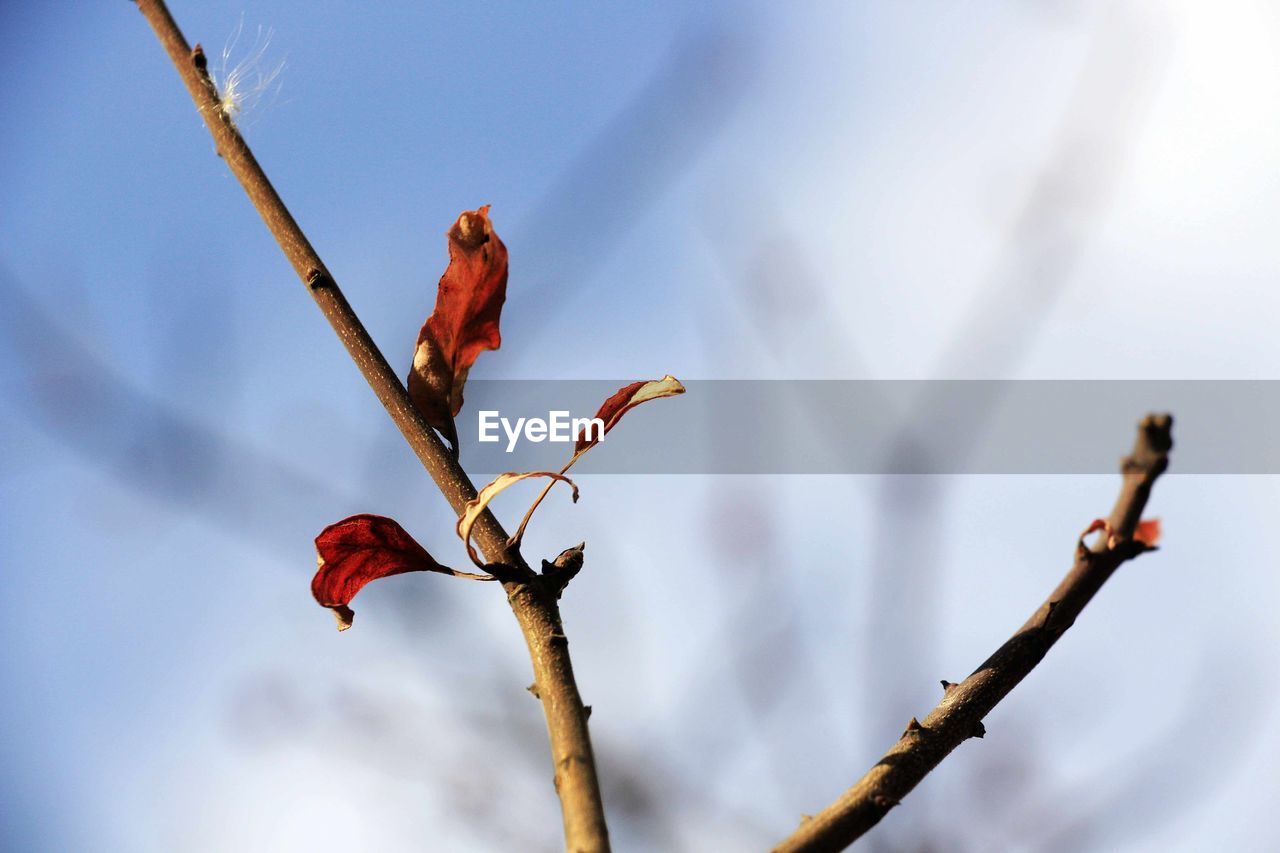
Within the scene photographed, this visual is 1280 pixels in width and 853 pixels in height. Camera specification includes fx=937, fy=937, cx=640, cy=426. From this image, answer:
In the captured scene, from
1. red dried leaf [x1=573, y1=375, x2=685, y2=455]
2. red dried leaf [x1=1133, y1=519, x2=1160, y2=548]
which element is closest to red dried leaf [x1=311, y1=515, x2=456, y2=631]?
red dried leaf [x1=573, y1=375, x2=685, y2=455]

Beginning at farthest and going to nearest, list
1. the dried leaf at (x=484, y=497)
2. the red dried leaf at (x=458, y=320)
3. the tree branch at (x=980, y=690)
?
the red dried leaf at (x=458, y=320) → the dried leaf at (x=484, y=497) → the tree branch at (x=980, y=690)

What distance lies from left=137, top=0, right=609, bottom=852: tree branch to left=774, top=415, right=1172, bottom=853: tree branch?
0.13 meters

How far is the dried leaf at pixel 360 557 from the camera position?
0.74 metres

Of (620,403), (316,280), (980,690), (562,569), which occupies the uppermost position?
(316,280)

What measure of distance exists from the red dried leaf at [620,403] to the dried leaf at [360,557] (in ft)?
0.45

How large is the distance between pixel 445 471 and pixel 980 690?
1.41ft

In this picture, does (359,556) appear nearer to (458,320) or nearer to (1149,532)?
(458,320)

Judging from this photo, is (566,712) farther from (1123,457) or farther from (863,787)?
(1123,457)

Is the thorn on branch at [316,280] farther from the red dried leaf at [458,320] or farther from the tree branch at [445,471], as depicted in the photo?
the red dried leaf at [458,320]

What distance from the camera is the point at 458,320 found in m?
0.81

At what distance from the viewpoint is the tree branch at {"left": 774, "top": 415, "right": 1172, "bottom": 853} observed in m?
0.52

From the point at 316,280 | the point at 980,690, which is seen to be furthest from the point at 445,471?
the point at 980,690

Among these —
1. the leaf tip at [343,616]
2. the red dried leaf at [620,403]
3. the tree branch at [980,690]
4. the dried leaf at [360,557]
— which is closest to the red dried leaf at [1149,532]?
the tree branch at [980,690]

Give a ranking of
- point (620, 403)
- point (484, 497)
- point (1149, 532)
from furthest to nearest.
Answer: point (620, 403) → point (484, 497) → point (1149, 532)
